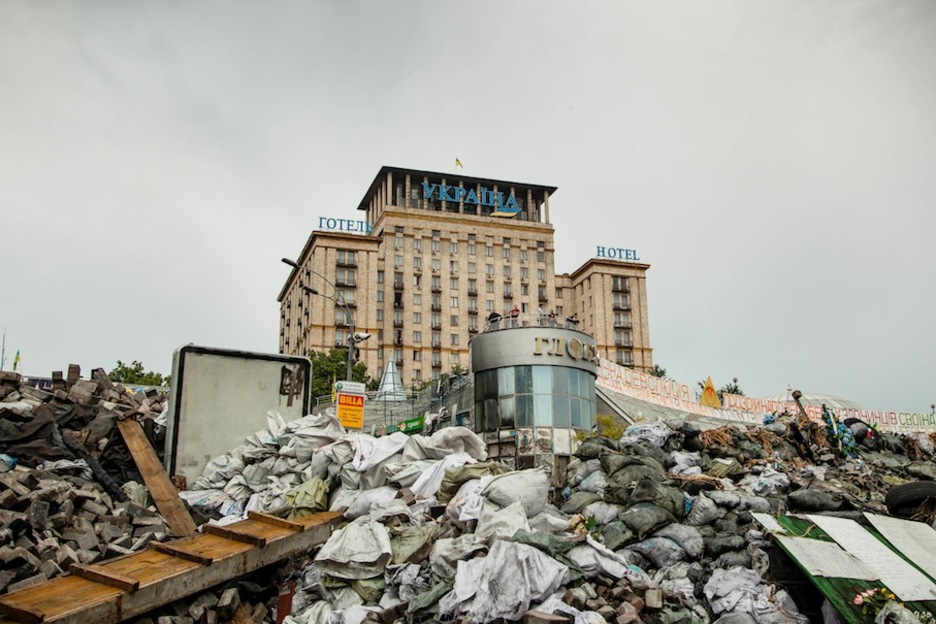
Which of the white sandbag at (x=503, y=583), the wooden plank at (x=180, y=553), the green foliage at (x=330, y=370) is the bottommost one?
the white sandbag at (x=503, y=583)

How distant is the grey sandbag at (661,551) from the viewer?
10562 mm

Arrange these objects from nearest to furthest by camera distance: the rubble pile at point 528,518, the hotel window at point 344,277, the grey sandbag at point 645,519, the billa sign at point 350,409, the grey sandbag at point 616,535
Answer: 1. the rubble pile at point 528,518
2. the grey sandbag at point 616,535
3. the grey sandbag at point 645,519
4. the billa sign at point 350,409
5. the hotel window at point 344,277

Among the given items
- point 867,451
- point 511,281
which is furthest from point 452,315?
point 867,451

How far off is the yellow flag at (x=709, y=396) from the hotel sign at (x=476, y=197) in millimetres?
54162

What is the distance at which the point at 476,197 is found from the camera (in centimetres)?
8950

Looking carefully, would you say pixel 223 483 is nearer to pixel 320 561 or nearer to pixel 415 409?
pixel 320 561

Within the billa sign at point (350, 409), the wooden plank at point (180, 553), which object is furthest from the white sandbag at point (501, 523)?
the billa sign at point (350, 409)

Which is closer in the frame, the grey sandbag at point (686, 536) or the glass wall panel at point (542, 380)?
the grey sandbag at point (686, 536)

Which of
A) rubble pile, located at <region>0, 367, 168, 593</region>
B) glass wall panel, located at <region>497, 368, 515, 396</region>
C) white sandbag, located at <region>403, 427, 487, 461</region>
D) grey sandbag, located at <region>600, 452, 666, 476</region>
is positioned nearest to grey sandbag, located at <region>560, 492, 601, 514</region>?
grey sandbag, located at <region>600, 452, 666, 476</region>

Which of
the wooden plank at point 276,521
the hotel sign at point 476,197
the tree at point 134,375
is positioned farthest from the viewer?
the hotel sign at point 476,197

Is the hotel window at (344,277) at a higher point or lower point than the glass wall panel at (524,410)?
higher

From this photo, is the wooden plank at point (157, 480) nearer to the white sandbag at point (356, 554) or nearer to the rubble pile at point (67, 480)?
the rubble pile at point (67, 480)

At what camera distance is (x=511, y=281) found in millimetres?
88250

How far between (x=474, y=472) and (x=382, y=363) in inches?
2748
